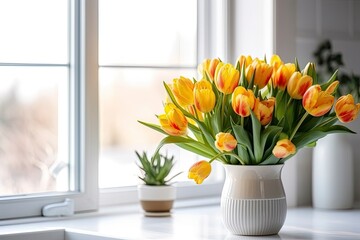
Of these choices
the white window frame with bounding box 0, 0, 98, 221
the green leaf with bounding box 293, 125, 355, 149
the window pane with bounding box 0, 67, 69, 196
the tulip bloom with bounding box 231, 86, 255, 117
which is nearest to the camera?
the tulip bloom with bounding box 231, 86, 255, 117

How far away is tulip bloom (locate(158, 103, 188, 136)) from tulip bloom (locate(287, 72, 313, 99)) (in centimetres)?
27

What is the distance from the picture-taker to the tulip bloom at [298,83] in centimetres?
203

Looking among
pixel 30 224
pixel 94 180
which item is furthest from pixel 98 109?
pixel 30 224

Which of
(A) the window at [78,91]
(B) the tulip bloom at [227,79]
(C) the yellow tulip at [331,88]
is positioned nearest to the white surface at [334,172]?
(A) the window at [78,91]

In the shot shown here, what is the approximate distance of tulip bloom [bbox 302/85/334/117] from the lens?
1982 millimetres

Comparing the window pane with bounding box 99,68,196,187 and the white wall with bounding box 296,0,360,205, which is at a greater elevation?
the white wall with bounding box 296,0,360,205

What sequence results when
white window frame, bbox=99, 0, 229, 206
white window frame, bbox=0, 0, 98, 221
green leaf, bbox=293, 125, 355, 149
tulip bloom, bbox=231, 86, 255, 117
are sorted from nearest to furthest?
tulip bloom, bbox=231, 86, 255, 117 < green leaf, bbox=293, 125, 355, 149 < white window frame, bbox=0, 0, 98, 221 < white window frame, bbox=99, 0, 229, 206

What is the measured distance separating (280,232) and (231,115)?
0.34 m

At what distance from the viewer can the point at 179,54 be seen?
2.79 metres

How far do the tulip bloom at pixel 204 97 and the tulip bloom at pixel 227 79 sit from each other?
0.03 meters

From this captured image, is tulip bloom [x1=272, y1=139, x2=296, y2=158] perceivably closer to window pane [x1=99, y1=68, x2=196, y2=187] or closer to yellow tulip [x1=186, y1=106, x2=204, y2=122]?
yellow tulip [x1=186, y1=106, x2=204, y2=122]

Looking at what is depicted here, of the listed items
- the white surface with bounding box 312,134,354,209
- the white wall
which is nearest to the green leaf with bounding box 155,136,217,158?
the white surface with bounding box 312,134,354,209

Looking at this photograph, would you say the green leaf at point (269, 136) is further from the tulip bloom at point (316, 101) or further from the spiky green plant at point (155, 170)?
the spiky green plant at point (155, 170)

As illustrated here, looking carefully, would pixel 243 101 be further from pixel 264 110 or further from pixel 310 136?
pixel 310 136
